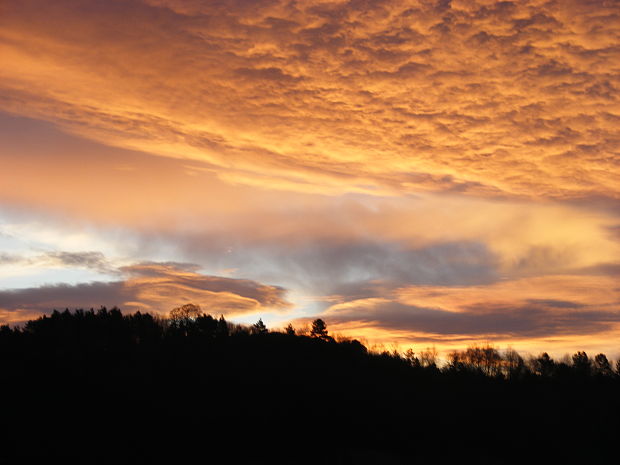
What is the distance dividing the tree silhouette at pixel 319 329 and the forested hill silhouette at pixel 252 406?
23.1m

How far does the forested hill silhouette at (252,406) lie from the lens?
9300 cm

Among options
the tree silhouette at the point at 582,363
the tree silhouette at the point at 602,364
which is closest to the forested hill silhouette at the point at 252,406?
the tree silhouette at the point at 582,363

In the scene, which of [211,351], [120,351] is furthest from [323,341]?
[120,351]

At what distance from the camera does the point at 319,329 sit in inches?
6363

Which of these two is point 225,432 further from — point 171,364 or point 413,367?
point 413,367

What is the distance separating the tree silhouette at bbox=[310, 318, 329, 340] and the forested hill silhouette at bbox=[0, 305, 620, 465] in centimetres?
2306

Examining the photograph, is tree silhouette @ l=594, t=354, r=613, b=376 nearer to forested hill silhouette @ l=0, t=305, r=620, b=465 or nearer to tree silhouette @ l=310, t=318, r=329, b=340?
forested hill silhouette @ l=0, t=305, r=620, b=465

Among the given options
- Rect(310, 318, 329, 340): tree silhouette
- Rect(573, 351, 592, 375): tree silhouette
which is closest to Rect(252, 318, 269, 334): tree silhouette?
Rect(310, 318, 329, 340): tree silhouette

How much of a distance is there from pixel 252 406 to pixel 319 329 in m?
55.9

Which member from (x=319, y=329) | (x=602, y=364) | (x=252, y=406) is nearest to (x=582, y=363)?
(x=602, y=364)

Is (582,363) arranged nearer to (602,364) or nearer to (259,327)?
(602,364)

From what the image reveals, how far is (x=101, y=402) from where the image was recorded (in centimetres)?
9800

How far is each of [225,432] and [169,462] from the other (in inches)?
484

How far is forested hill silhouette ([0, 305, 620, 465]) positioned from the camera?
9300 centimetres
